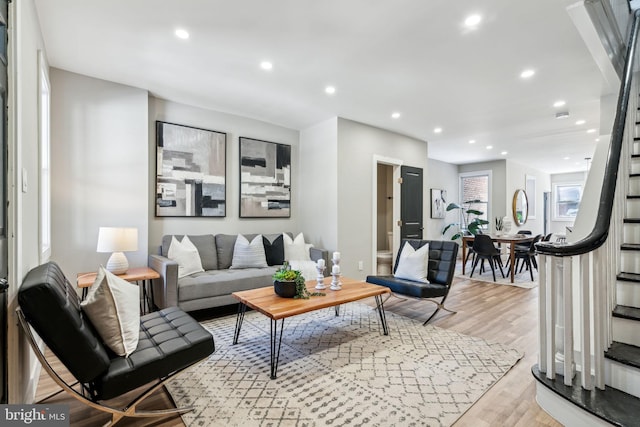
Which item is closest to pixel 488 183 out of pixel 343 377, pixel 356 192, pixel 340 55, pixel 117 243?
pixel 356 192

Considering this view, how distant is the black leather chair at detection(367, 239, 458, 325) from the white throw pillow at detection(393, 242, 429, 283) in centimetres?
8

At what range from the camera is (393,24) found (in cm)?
248

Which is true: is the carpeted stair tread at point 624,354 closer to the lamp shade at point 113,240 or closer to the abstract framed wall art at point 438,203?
the lamp shade at point 113,240

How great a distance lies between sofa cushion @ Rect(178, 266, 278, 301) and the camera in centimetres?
333

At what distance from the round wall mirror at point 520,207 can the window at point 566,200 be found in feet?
8.34

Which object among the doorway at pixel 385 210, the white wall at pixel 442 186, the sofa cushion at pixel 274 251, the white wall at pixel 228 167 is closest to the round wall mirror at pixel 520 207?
the white wall at pixel 442 186

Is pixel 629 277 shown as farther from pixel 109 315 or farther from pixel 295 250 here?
pixel 295 250

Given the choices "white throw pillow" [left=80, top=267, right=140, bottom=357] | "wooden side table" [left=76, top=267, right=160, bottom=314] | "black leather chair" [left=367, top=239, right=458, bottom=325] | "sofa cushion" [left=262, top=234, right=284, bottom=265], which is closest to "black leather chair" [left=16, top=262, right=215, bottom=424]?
"white throw pillow" [left=80, top=267, right=140, bottom=357]

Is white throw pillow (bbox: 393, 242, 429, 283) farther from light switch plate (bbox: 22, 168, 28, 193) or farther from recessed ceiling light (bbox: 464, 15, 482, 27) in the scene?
light switch plate (bbox: 22, 168, 28, 193)

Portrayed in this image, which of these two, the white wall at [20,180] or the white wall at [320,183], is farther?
the white wall at [320,183]

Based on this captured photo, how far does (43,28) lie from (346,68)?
2672mm

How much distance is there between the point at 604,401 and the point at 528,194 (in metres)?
9.36

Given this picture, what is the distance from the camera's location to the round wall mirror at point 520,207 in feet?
28.0

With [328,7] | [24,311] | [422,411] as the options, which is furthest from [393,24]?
[24,311]
